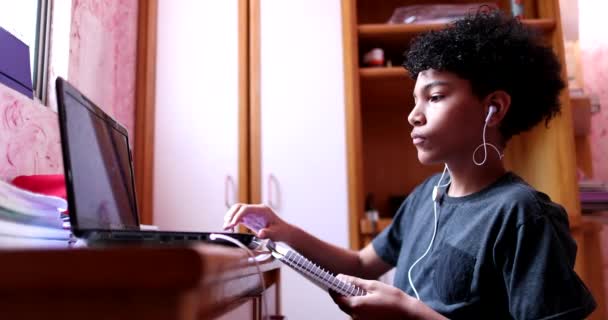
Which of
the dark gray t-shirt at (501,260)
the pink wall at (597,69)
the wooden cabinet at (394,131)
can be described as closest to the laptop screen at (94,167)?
the dark gray t-shirt at (501,260)

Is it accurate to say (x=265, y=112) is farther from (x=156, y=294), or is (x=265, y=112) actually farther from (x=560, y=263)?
(x=156, y=294)

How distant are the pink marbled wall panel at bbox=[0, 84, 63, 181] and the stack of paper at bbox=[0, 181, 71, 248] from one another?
1.31 feet

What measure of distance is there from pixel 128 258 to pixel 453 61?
0.83 meters

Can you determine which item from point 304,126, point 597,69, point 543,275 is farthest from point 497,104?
point 597,69

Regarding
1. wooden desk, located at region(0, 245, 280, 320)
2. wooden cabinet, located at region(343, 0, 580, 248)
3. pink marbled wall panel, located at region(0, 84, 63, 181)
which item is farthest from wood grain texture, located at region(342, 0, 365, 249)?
wooden desk, located at region(0, 245, 280, 320)

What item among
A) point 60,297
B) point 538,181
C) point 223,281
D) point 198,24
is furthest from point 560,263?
point 198,24

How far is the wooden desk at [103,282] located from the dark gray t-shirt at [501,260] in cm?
59

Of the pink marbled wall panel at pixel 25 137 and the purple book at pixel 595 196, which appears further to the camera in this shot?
the purple book at pixel 595 196

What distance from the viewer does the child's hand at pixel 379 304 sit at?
666 millimetres

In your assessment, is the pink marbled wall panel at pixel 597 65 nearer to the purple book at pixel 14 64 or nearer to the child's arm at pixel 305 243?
the child's arm at pixel 305 243

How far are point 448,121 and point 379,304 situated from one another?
1.32 ft

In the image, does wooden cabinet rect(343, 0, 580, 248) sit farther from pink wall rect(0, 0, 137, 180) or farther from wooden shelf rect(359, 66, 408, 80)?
pink wall rect(0, 0, 137, 180)

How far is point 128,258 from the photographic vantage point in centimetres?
27

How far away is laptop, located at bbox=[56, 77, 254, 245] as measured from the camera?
532 millimetres
